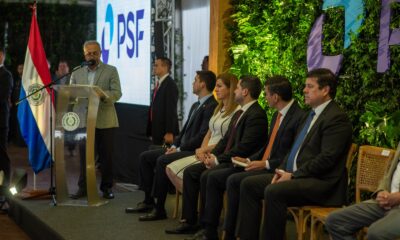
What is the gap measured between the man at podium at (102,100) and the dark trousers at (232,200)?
7.24 feet

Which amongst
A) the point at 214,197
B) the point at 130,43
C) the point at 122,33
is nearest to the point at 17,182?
the point at 130,43

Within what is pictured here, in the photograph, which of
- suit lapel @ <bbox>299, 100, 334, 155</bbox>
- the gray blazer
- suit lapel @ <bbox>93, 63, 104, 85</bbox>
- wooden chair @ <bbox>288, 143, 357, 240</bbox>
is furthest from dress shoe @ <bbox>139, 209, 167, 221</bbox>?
suit lapel @ <bbox>299, 100, 334, 155</bbox>

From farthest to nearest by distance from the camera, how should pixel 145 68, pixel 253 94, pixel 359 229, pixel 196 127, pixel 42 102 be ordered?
1. pixel 145 68
2. pixel 42 102
3. pixel 196 127
4. pixel 253 94
5. pixel 359 229

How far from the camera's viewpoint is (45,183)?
8.86m

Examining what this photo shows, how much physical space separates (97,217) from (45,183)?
261 centimetres

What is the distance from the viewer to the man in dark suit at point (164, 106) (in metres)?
7.18

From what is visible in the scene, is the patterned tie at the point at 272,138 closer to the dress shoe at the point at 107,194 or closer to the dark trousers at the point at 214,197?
the dark trousers at the point at 214,197

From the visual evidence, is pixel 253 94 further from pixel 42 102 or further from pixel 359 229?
pixel 42 102

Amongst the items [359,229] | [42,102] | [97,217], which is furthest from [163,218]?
[359,229]

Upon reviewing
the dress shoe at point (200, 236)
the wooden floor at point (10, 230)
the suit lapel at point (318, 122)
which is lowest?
the wooden floor at point (10, 230)

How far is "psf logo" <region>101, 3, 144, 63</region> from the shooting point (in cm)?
842

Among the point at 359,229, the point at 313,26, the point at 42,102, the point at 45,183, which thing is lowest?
the point at 45,183

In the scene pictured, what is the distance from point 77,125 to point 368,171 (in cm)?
299

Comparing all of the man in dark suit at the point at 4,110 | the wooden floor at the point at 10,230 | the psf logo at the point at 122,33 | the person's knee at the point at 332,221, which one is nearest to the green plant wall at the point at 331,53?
the person's knee at the point at 332,221
